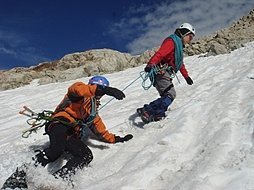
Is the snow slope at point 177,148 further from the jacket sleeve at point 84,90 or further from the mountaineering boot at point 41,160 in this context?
the jacket sleeve at point 84,90

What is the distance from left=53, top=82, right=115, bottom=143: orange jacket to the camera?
558cm

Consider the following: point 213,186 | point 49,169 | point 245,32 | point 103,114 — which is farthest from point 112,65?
point 213,186

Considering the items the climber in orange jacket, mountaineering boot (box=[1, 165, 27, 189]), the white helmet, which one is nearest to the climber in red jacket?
the white helmet

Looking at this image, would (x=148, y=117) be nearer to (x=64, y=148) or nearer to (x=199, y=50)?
(x=64, y=148)

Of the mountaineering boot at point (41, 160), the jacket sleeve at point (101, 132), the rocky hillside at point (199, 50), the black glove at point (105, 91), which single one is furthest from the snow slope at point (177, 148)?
the rocky hillside at point (199, 50)

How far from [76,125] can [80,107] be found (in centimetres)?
28

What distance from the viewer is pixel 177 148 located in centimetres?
544

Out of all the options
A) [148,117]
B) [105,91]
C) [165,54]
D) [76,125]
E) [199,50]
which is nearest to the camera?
[105,91]

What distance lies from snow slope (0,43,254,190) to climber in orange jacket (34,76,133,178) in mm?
169

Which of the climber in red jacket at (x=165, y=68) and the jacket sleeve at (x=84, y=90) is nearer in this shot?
the jacket sleeve at (x=84, y=90)

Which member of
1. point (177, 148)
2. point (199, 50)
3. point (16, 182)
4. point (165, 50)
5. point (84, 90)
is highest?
point (165, 50)

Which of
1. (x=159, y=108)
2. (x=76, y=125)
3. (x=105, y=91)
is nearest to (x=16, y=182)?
(x=76, y=125)

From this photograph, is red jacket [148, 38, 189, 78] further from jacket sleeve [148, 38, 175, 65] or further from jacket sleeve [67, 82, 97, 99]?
jacket sleeve [67, 82, 97, 99]

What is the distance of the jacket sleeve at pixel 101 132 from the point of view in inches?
249
